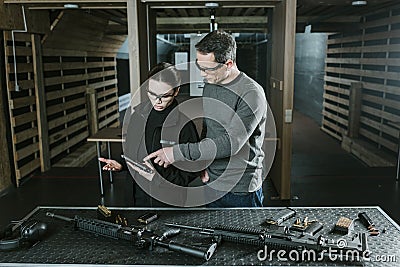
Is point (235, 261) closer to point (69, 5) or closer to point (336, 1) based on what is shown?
point (69, 5)

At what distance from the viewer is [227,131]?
1.79 meters

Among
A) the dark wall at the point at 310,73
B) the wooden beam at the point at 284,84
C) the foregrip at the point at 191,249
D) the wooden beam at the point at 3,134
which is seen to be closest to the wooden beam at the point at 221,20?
the wooden beam at the point at 284,84

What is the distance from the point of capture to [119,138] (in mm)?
4207

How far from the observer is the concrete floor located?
4129 mm

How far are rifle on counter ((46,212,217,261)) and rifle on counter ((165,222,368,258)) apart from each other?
0.30 feet

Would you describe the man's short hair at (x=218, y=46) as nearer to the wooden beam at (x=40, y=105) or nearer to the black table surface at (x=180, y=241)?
the black table surface at (x=180, y=241)

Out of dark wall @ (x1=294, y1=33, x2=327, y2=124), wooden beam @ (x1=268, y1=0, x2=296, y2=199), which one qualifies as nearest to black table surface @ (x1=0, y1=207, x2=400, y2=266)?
wooden beam @ (x1=268, y1=0, x2=296, y2=199)

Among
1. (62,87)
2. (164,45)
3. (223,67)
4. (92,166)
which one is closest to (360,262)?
(223,67)

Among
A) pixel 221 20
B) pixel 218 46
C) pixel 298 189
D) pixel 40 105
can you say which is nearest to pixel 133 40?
pixel 218 46

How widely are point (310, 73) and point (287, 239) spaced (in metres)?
9.43

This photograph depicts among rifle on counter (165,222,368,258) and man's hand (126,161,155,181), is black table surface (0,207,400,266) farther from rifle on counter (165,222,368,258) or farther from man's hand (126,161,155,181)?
man's hand (126,161,155,181)

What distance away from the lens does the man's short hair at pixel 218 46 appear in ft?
5.88

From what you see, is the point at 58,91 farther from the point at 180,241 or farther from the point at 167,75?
the point at 180,241

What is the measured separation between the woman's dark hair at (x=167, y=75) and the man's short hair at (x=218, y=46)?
33 centimetres
